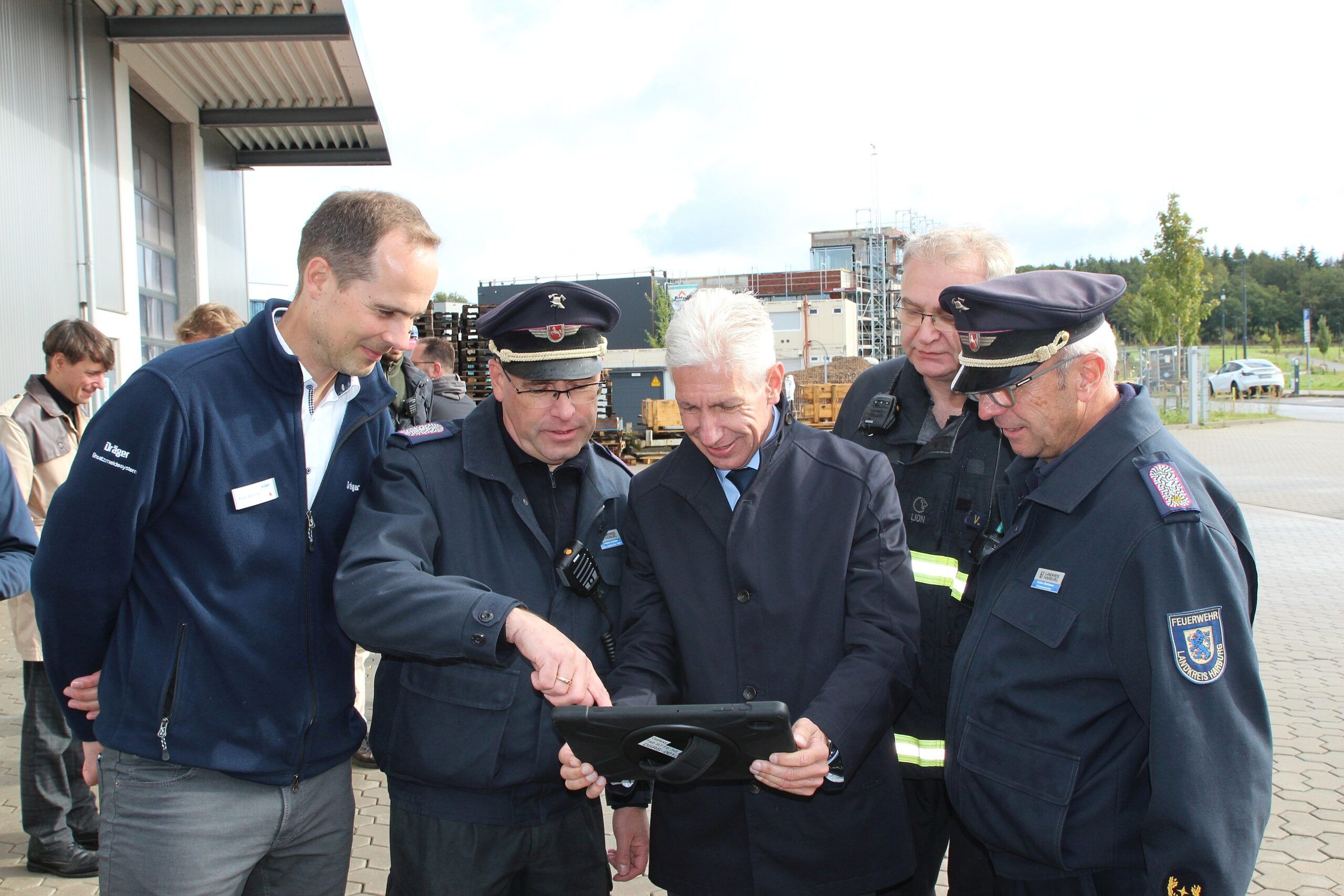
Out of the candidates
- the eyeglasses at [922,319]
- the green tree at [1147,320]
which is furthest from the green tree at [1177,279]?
the eyeglasses at [922,319]

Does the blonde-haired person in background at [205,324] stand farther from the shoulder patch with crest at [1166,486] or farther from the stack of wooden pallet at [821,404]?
the stack of wooden pallet at [821,404]

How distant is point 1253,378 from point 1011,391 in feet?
141

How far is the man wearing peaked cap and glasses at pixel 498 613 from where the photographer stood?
6.45ft

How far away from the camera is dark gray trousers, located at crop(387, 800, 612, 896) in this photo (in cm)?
217

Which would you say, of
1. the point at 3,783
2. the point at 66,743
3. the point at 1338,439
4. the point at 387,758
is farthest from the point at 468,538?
the point at 1338,439

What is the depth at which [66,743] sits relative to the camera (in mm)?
3957

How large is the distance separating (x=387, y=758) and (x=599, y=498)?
83 centimetres

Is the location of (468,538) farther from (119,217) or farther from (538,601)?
(119,217)

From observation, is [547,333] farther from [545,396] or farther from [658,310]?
[658,310]

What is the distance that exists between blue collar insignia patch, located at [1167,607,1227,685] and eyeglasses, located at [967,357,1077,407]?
1.95ft

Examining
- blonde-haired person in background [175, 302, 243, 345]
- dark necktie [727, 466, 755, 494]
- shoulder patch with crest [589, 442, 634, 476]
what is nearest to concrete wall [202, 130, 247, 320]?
blonde-haired person in background [175, 302, 243, 345]

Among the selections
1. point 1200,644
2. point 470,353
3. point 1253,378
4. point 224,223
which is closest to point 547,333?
point 1200,644

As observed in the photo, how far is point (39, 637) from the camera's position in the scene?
3.58m

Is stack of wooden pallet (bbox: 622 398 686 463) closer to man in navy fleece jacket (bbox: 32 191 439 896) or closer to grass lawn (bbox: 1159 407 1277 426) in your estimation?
grass lawn (bbox: 1159 407 1277 426)
